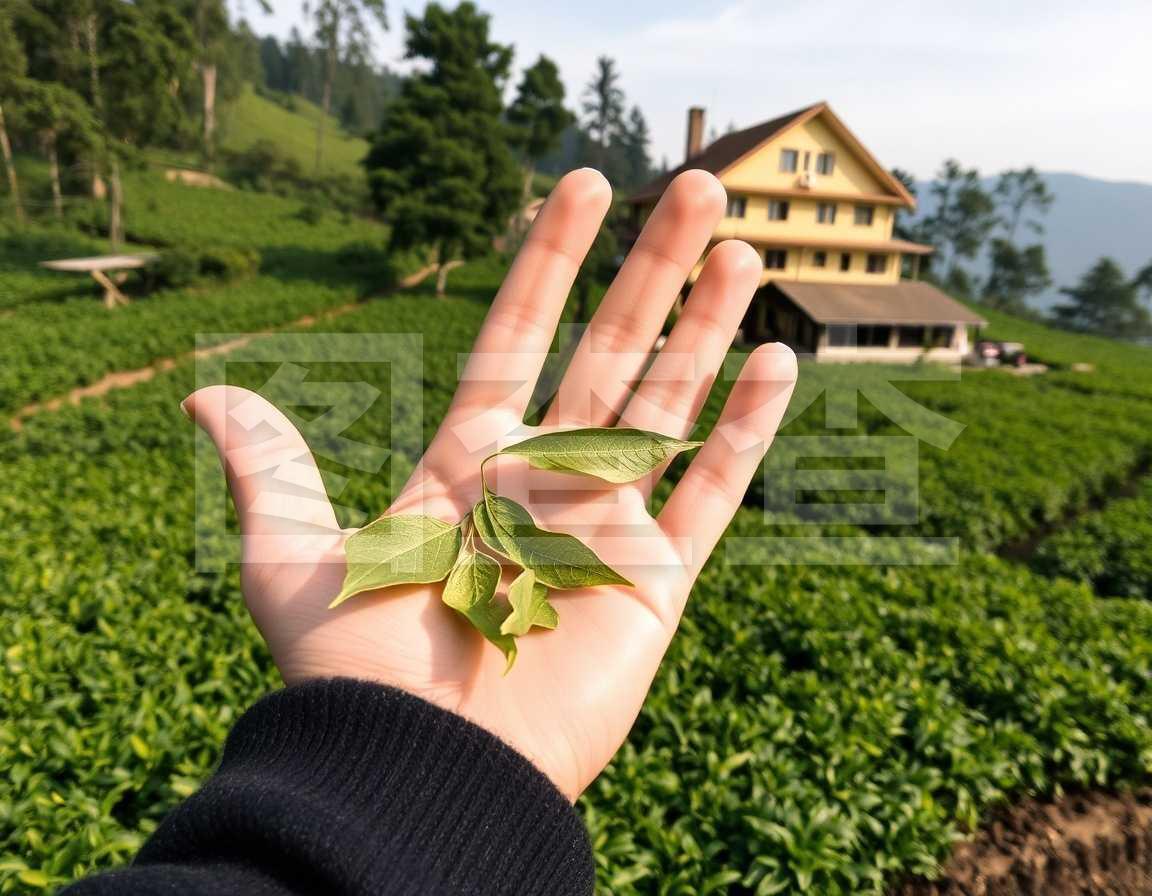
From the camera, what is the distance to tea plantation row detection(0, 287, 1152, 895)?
2.28 metres

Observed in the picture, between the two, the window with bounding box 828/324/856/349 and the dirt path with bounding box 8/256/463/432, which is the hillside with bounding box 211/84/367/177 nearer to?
the dirt path with bounding box 8/256/463/432

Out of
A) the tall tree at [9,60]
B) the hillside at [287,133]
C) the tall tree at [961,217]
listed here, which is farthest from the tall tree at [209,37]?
the tall tree at [961,217]

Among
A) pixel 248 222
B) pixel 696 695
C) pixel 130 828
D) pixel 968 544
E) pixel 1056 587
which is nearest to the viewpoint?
pixel 130 828

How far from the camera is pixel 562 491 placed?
1.86 m

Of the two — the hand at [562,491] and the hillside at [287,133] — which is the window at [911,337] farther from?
the hillside at [287,133]

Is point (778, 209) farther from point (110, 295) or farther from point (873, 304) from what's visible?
point (110, 295)

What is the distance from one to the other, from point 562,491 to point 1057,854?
255 cm

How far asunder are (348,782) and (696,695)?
7.00 feet

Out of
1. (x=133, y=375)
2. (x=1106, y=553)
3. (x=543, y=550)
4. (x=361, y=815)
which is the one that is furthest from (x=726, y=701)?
(x=133, y=375)

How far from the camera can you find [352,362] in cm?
1271

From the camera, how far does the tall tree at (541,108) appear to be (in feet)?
98.3

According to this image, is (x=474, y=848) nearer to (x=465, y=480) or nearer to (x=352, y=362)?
(x=465, y=480)

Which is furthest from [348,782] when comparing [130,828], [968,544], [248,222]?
[248,222]

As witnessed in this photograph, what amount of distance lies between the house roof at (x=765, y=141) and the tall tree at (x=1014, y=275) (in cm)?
3767
